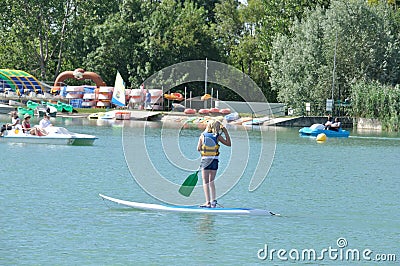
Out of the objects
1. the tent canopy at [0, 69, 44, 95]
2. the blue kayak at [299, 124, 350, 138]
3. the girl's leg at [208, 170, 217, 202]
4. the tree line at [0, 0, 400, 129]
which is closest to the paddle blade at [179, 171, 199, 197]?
the girl's leg at [208, 170, 217, 202]

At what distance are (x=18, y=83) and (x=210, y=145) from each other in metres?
56.2

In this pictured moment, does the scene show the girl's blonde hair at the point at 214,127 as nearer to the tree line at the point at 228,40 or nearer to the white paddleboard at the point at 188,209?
the white paddleboard at the point at 188,209

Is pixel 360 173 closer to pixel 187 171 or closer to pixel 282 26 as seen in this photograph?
pixel 187 171

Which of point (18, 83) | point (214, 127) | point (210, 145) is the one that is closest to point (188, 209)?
point (210, 145)

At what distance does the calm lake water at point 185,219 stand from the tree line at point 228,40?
3148 cm

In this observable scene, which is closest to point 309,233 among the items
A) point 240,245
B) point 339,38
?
→ point 240,245

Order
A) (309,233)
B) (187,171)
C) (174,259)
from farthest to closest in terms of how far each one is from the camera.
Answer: (187,171), (309,233), (174,259)

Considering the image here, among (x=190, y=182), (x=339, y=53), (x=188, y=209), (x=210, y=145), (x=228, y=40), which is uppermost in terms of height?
(x=228, y=40)

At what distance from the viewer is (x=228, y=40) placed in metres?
79.8

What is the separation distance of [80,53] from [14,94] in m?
10.0

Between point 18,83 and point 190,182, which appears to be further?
point 18,83

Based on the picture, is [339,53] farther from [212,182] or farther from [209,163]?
[209,163]

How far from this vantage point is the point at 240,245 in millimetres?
16297

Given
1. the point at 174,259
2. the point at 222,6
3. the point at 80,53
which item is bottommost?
the point at 174,259
